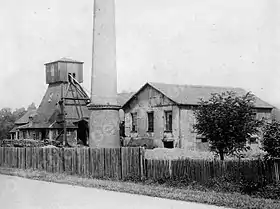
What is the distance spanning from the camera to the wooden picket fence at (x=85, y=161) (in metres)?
19.9

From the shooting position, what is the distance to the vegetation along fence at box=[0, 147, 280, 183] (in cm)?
1443

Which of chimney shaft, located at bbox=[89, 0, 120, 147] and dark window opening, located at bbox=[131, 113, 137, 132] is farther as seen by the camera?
dark window opening, located at bbox=[131, 113, 137, 132]

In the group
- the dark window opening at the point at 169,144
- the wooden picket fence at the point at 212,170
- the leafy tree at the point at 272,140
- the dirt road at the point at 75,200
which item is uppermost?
the leafy tree at the point at 272,140

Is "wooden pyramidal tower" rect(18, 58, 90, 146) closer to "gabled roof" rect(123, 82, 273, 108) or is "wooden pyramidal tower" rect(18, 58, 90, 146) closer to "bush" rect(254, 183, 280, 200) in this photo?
"gabled roof" rect(123, 82, 273, 108)

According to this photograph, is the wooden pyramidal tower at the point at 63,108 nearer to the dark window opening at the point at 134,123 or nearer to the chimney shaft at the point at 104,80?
the dark window opening at the point at 134,123

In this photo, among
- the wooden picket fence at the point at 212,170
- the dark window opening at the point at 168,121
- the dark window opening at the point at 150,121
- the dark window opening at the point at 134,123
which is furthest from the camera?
the dark window opening at the point at 134,123

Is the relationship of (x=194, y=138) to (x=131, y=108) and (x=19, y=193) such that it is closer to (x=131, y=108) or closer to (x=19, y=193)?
(x=131, y=108)

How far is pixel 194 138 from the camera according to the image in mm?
36906

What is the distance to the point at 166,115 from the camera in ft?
124

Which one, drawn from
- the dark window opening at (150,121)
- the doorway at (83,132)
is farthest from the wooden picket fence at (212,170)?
the doorway at (83,132)

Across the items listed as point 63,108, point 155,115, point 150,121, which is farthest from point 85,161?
point 63,108

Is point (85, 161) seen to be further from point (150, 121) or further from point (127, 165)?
point (150, 121)

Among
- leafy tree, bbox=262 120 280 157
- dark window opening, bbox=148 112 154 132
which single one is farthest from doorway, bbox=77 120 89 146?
leafy tree, bbox=262 120 280 157

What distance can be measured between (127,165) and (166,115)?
59.4 ft
